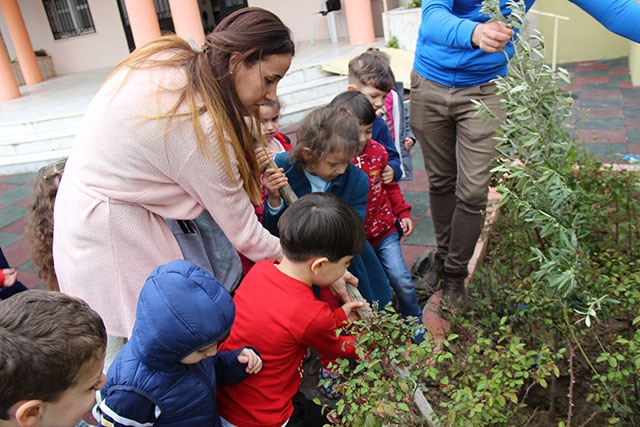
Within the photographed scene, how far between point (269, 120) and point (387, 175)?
0.71m

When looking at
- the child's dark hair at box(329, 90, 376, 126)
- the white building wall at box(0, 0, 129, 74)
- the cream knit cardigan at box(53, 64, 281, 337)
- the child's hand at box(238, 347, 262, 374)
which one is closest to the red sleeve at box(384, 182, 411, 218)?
the child's dark hair at box(329, 90, 376, 126)

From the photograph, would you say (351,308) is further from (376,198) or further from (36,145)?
(36,145)

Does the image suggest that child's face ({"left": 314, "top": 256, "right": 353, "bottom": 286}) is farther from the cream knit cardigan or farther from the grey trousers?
the grey trousers

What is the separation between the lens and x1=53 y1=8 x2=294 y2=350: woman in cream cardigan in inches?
67.2

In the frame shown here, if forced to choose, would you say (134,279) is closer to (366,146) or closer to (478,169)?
(366,146)

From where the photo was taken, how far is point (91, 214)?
5.89 ft

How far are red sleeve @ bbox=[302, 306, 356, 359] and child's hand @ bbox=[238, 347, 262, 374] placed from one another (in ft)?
0.55

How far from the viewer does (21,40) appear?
40.2ft

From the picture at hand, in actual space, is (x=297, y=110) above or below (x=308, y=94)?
below

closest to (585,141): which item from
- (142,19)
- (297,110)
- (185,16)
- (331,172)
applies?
(331,172)

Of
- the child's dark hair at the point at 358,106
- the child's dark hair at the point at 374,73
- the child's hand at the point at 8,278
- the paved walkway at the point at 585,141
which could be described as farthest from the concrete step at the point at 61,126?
the child's hand at the point at 8,278

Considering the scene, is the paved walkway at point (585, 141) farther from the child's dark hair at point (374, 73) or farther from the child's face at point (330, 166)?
the child's face at point (330, 166)

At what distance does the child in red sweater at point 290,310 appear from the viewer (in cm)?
182

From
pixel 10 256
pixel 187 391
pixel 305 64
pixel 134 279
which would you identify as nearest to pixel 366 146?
pixel 134 279
